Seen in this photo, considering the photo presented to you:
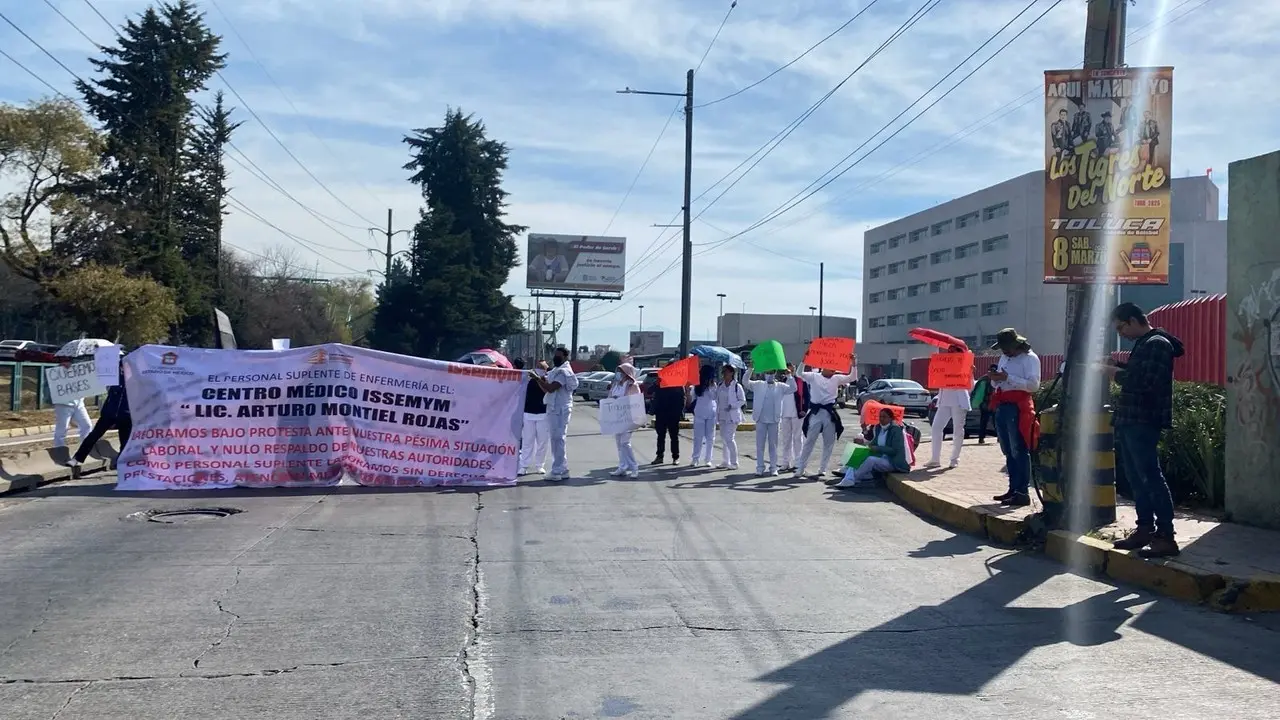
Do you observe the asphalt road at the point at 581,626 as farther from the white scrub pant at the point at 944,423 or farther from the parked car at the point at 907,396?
the parked car at the point at 907,396

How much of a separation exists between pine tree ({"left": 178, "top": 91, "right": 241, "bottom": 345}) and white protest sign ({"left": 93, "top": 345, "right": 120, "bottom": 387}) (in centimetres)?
3716

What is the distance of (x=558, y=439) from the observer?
1401 cm

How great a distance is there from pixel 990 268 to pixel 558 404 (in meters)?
59.8

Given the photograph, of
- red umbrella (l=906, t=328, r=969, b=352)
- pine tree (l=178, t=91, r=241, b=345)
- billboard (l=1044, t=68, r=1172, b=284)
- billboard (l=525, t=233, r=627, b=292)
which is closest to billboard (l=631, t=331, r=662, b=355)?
billboard (l=525, t=233, r=627, b=292)

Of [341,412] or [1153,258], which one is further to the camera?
[341,412]

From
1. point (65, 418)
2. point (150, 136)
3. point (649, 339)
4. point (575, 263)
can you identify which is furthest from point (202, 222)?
point (649, 339)

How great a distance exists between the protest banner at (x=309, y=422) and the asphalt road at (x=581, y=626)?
2.40m

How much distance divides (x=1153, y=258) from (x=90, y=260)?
43510 mm

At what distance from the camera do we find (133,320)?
42.8 metres

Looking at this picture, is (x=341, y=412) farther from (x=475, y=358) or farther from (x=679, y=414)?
(x=475, y=358)

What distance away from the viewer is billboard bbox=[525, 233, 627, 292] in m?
66.4

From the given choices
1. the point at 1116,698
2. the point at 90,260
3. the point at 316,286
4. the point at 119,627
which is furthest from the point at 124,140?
the point at 1116,698

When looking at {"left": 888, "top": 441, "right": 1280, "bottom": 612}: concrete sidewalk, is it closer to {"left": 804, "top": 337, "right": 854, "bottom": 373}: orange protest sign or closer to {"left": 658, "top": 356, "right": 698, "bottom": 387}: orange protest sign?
{"left": 804, "top": 337, "right": 854, "bottom": 373}: orange protest sign

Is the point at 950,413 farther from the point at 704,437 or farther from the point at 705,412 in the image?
the point at 704,437
